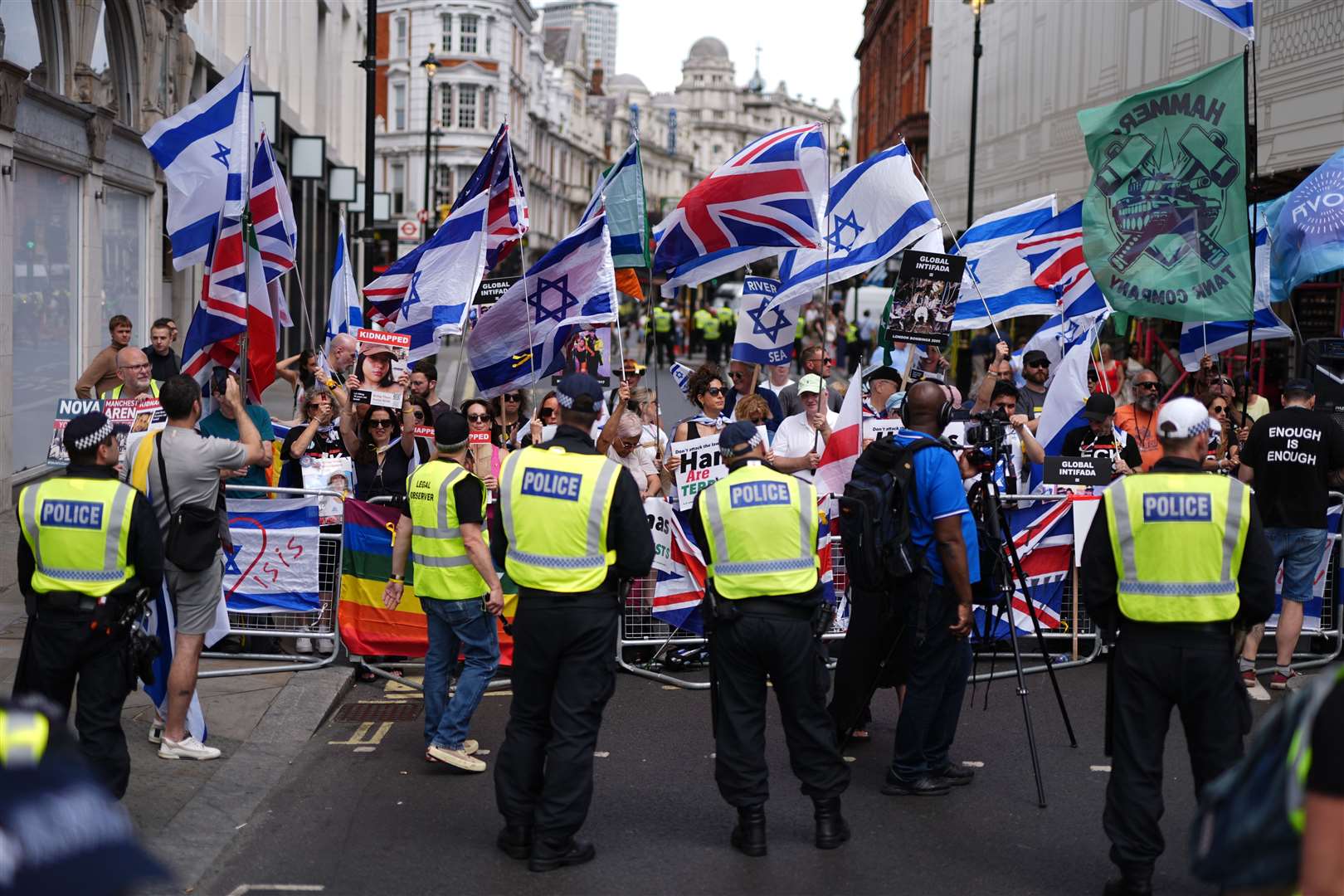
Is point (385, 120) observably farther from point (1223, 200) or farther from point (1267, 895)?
point (1267, 895)

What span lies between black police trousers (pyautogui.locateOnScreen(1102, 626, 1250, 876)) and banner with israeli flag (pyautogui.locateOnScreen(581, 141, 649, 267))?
19.9 feet

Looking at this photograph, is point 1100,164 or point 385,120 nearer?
point 1100,164

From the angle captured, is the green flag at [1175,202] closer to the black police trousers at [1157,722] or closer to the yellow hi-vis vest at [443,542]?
the black police trousers at [1157,722]

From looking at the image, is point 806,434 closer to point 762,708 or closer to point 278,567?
point 278,567

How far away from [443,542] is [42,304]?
33.5 ft

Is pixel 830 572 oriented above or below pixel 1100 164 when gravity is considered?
below

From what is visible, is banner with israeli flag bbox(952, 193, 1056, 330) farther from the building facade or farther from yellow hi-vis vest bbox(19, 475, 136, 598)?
the building facade

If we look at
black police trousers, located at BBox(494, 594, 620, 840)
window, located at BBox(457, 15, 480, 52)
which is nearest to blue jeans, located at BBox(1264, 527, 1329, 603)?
black police trousers, located at BBox(494, 594, 620, 840)

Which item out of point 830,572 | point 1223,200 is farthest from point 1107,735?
point 1223,200

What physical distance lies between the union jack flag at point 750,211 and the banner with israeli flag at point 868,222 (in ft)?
1.19

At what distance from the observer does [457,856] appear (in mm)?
6125

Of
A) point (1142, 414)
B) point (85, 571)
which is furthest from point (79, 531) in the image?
point (1142, 414)

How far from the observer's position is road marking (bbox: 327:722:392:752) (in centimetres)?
777

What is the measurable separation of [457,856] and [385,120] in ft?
282
